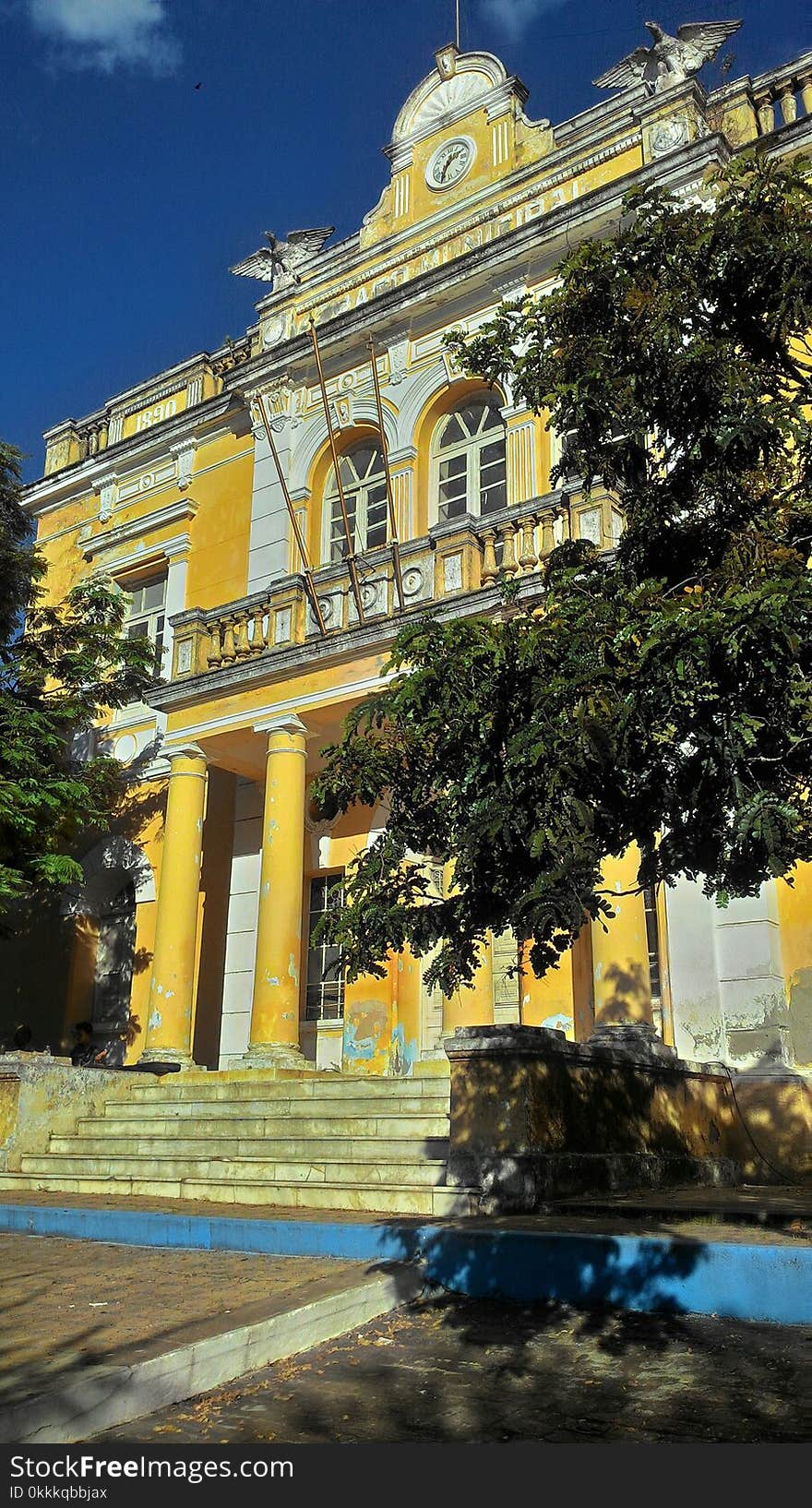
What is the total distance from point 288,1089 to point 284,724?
4060 millimetres

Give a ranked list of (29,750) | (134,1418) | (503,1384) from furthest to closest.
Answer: (29,750) → (503,1384) → (134,1418)

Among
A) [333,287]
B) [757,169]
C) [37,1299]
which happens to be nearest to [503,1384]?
[37,1299]

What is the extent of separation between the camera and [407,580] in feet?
42.7

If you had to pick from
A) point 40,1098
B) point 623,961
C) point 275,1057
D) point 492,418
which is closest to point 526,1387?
point 623,961

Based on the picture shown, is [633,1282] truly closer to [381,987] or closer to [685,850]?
[685,850]

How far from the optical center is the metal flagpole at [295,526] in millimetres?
13516

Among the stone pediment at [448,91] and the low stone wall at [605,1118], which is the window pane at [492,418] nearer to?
the stone pediment at [448,91]

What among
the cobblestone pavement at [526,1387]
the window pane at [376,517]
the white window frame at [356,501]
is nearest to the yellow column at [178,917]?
the white window frame at [356,501]

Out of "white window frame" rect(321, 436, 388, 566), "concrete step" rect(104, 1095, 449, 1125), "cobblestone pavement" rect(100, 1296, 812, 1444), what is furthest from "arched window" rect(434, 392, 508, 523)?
"cobblestone pavement" rect(100, 1296, 812, 1444)

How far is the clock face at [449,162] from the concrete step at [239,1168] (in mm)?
12549

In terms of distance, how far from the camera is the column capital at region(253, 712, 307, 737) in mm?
13172

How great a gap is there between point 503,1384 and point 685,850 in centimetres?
216

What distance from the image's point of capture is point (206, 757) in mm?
14391

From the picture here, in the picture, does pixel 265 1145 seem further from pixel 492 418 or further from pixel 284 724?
pixel 492 418
